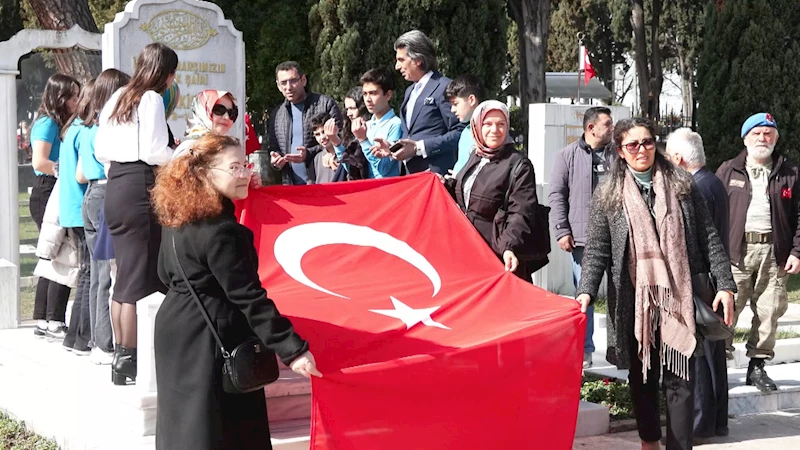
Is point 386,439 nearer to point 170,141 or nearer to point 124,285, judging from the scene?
point 124,285

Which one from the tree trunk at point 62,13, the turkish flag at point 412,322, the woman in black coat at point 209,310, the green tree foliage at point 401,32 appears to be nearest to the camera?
the woman in black coat at point 209,310

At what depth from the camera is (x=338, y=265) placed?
5.96 metres

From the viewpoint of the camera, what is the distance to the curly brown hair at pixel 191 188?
432cm

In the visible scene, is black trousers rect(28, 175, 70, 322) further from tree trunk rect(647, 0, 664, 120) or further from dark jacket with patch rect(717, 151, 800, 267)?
tree trunk rect(647, 0, 664, 120)

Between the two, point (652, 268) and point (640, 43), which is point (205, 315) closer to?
point (652, 268)

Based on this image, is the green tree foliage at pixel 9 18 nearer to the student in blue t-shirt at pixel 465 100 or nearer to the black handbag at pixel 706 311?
the student in blue t-shirt at pixel 465 100

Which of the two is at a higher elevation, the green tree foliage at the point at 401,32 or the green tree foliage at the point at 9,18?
the green tree foliage at the point at 9,18

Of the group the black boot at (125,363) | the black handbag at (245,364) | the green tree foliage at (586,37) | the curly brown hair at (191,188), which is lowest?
the black boot at (125,363)

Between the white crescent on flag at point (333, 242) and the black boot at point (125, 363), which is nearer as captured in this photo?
the white crescent on flag at point (333, 242)

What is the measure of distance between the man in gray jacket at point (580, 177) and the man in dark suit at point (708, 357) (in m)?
1.10

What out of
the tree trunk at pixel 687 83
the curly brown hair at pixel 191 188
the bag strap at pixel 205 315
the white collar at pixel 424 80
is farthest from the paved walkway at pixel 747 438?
the tree trunk at pixel 687 83

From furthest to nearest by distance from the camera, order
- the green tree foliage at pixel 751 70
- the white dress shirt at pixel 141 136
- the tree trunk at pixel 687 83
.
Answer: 1. the tree trunk at pixel 687 83
2. the green tree foliage at pixel 751 70
3. the white dress shirt at pixel 141 136

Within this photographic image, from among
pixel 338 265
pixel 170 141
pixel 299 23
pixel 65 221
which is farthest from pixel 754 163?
pixel 299 23

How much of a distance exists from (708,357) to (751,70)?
492 inches
